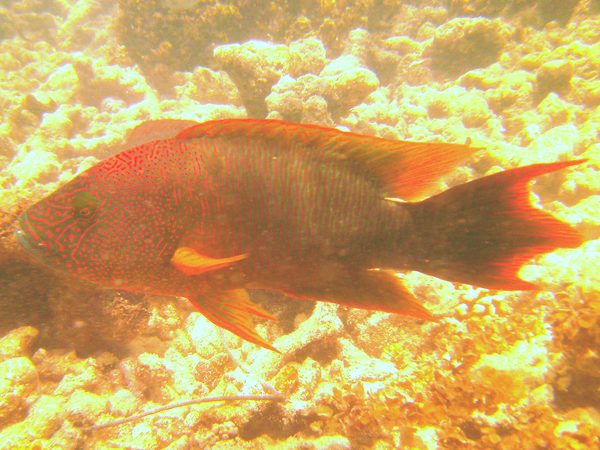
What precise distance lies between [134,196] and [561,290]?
175 inches

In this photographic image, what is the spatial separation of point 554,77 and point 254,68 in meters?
7.07

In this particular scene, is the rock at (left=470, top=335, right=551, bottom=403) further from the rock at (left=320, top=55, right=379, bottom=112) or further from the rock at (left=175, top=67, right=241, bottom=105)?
the rock at (left=175, top=67, right=241, bottom=105)

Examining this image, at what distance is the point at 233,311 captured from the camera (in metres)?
1.51

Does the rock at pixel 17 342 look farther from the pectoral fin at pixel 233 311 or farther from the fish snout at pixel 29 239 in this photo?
the pectoral fin at pixel 233 311

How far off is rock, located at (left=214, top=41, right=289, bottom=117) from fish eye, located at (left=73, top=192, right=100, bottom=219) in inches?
244

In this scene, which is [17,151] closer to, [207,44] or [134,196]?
[207,44]

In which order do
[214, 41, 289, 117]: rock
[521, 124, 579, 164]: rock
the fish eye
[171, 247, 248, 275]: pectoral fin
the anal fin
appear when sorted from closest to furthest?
[171, 247, 248, 275]: pectoral fin → the fish eye → the anal fin → [521, 124, 579, 164]: rock → [214, 41, 289, 117]: rock

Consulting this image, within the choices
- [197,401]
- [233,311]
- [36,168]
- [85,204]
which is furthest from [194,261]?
[36,168]

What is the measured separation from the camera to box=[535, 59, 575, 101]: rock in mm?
7504

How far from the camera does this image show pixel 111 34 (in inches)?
616

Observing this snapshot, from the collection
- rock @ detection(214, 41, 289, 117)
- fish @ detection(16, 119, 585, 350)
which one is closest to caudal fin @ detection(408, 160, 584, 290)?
fish @ detection(16, 119, 585, 350)

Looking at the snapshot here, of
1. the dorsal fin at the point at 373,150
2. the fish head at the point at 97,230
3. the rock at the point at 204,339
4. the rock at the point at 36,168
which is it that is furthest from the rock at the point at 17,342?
the rock at the point at 36,168

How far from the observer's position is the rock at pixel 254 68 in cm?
703

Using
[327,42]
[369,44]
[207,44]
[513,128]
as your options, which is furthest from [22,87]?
[513,128]
